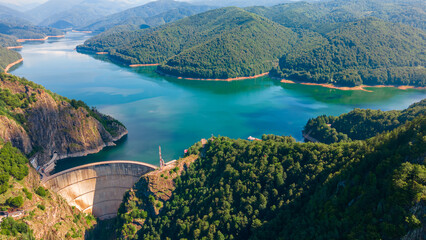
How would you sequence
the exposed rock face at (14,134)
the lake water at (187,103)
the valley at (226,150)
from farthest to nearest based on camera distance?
the lake water at (187,103) → the exposed rock face at (14,134) → the valley at (226,150)

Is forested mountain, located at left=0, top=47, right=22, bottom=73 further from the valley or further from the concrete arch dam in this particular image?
the concrete arch dam

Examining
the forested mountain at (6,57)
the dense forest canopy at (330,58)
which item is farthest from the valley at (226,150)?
the forested mountain at (6,57)

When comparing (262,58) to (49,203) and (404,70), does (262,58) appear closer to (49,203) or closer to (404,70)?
(404,70)

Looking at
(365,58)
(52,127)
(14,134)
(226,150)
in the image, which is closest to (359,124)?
(226,150)

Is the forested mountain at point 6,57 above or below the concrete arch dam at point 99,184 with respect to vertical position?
above

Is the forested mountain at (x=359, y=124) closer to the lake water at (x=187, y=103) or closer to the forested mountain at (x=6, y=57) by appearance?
the lake water at (x=187, y=103)

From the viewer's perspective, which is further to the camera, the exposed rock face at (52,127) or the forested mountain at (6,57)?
the forested mountain at (6,57)

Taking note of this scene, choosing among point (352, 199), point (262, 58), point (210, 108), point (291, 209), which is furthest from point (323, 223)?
point (262, 58)
